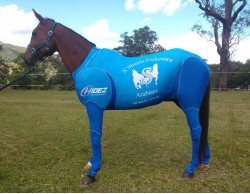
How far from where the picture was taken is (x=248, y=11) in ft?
77.9

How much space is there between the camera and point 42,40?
12.2 feet

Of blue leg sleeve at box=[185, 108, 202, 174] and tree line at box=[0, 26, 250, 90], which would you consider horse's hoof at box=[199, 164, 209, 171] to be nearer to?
blue leg sleeve at box=[185, 108, 202, 174]

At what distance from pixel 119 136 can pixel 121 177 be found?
2488mm

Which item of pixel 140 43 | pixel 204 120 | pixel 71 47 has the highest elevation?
pixel 140 43

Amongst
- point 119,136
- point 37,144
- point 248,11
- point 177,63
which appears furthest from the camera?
point 248,11

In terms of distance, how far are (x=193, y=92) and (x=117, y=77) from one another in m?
1.05

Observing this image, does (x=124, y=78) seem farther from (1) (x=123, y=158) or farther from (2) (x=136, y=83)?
(1) (x=123, y=158)

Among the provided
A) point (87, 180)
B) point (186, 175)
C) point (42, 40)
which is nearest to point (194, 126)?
point (186, 175)

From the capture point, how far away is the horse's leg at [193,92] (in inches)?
142

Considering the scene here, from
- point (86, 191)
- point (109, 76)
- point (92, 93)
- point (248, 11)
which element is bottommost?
point (86, 191)

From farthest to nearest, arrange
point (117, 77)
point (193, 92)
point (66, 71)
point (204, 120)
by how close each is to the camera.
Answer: point (66, 71) → point (204, 120) → point (193, 92) → point (117, 77)

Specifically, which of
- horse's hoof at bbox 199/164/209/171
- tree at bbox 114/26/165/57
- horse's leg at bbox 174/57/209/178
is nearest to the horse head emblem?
horse's leg at bbox 174/57/209/178

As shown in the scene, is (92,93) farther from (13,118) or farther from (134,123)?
(13,118)

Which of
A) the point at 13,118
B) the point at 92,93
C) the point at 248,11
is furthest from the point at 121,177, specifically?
the point at 248,11
